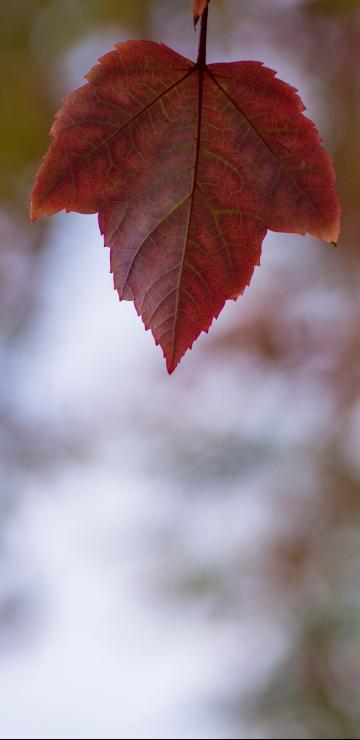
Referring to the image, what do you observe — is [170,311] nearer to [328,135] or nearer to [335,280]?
[328,135]

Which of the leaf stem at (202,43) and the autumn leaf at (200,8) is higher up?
the leaf stem at (202,43)

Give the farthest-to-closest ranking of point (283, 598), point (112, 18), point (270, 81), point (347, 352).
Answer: point (283, 598) → point (347, 352) → point (112, 18) → point (270, 81)

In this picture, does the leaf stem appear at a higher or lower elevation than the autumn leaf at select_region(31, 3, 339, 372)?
higher

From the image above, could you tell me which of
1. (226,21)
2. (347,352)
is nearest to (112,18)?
(226,21)

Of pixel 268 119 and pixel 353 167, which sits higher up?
pixel 353 167

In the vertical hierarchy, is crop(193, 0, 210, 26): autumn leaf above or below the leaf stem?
below

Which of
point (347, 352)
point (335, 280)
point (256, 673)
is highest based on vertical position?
point (335, 280)

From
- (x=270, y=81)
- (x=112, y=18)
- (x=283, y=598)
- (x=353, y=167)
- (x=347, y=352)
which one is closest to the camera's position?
(x=270, y=81)

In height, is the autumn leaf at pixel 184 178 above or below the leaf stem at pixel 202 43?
below
